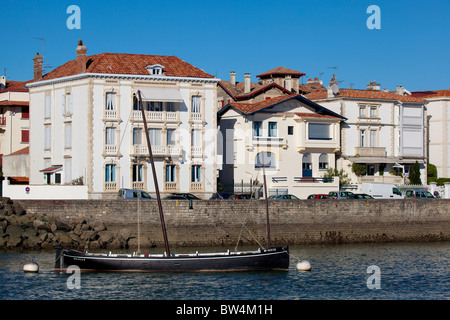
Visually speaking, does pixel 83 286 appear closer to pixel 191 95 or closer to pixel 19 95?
pixel 191 95

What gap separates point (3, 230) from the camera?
50344mm

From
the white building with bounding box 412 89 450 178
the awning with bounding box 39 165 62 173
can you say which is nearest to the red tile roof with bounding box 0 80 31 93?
the awning with bounding box 39 165 62 173

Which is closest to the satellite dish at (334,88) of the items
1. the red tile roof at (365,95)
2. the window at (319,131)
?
the red tile roof at (365,95)

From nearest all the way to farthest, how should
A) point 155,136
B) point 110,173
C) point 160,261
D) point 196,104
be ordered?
Result: point 160,261 → point 110,173 → point 155,136 → point 196,104

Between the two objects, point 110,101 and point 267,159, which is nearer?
point 110,101

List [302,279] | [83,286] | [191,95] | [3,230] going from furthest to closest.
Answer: [191,95] < [3,230] < [302,279] < [83,286]

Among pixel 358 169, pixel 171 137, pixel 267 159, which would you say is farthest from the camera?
pixel 358 169

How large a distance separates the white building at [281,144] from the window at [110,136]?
433 inches

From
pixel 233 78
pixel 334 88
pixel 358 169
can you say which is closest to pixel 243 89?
pixel 233 78

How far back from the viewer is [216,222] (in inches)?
2167

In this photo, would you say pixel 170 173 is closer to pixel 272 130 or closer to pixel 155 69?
pixel 155 69

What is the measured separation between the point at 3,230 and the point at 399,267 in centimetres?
2363

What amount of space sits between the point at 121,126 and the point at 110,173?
366 centimetres
